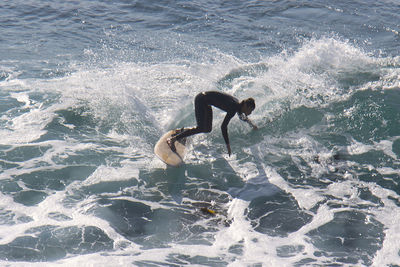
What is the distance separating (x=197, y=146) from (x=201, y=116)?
91cm

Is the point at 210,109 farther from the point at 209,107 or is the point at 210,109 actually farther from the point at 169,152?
the point at 169,152

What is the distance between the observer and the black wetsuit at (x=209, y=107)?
8.34m

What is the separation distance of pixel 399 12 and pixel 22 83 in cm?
1517

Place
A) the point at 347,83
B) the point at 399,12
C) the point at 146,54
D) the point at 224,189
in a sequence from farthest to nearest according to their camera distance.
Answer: the point at 399,12, the point at 146,54, the point at 347,83, the point at 224,189

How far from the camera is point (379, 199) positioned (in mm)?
7480

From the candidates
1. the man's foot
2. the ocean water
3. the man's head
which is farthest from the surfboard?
the man's head

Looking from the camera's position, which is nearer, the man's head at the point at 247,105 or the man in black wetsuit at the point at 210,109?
the man's head at the point at 247,105

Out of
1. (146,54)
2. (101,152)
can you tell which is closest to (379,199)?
(101,152)

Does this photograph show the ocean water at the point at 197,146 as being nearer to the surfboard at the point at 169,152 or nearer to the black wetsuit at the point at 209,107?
the surfboard at the point at 169,152

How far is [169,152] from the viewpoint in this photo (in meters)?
8.64

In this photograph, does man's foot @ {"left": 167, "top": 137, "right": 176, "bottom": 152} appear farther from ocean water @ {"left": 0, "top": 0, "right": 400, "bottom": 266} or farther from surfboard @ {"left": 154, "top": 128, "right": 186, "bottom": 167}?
ocean water @ {"left": 0, "top": 0, "right": 400, "bottom": 266}

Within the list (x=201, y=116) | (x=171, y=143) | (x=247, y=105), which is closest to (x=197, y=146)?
(x=171, y=143)

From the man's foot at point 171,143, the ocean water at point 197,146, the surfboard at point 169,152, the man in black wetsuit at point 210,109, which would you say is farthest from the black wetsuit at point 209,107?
the ocean water at point 197,146

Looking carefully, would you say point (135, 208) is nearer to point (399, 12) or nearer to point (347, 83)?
point (347, 83)
